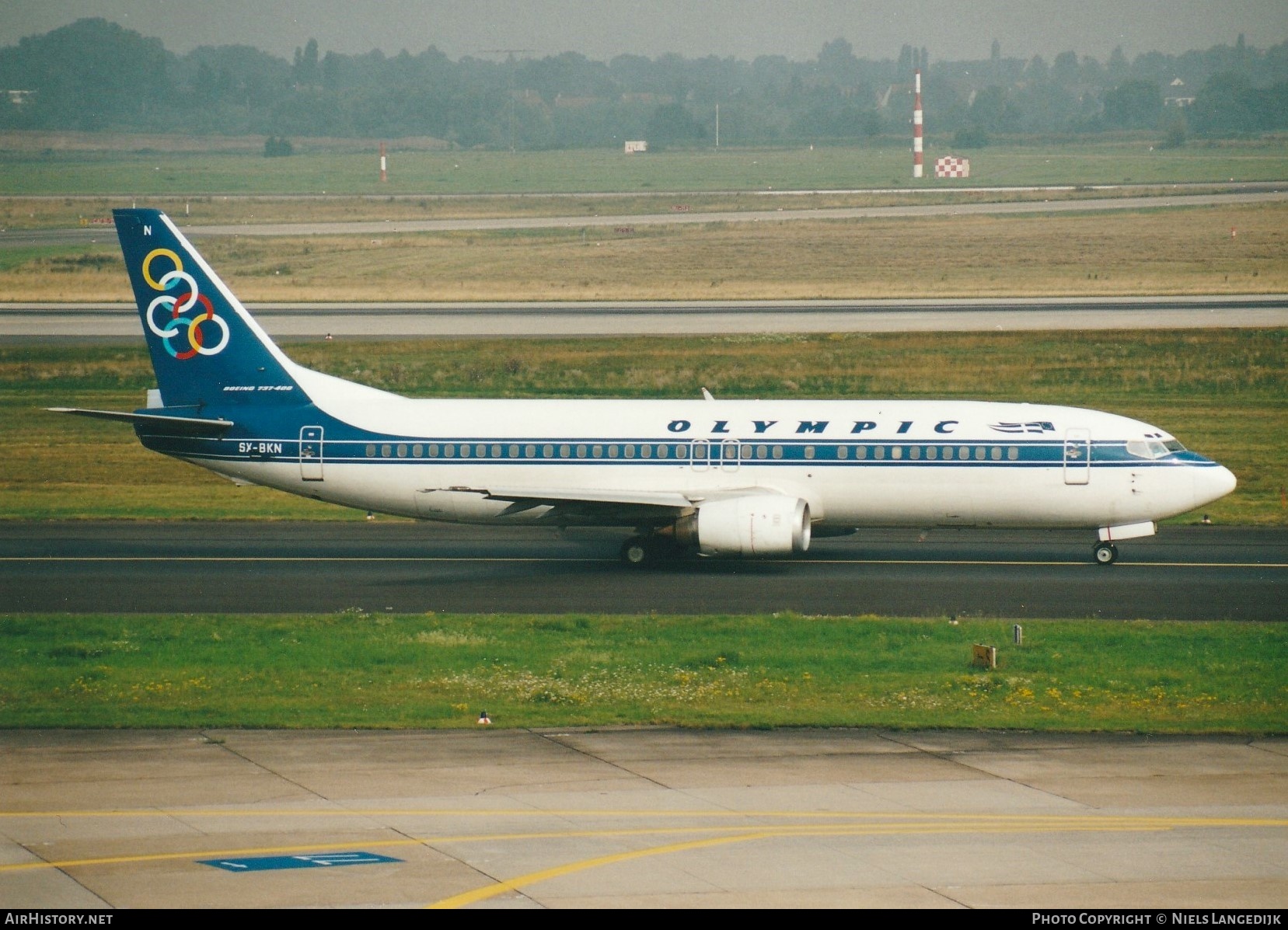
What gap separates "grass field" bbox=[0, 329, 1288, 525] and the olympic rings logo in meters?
7.38

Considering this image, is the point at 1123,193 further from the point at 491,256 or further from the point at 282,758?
the point at 282,758

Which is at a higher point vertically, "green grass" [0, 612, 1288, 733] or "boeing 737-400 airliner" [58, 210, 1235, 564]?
"boeing 737-400 airliner" [58, 210, 1235, 564]

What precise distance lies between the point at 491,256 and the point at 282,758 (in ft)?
329

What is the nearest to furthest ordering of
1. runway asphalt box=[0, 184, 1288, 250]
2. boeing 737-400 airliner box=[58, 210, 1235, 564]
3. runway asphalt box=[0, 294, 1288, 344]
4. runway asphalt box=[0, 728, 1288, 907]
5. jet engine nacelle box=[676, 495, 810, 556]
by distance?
runway asphalt box=[0, 728, 1288, 907], jet engine nacelle box=[676, 495, 810, 556], boeing 737-400 airliner box=[58, 210, 1235, 564], runway asphalt box=[0, 294, 1288, 344], runway asphalt box=[0, 184, 1288, 250]

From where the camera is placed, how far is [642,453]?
3838 cm

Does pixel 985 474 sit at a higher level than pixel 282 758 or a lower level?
higher

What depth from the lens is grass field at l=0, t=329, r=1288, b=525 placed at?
48.8 metres

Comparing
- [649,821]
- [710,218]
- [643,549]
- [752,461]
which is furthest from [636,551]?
[710,218]

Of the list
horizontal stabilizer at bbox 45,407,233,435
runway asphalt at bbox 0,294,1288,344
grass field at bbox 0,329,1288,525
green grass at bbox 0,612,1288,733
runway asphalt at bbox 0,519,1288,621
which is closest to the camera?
green grass at bbox 0,612,1288,733

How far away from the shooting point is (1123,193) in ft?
521

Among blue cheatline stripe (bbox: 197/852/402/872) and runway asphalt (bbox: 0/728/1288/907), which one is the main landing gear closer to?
runway asphalt (bbox: 0/728/1288/907)

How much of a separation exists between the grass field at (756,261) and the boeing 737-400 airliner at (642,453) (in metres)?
57.8

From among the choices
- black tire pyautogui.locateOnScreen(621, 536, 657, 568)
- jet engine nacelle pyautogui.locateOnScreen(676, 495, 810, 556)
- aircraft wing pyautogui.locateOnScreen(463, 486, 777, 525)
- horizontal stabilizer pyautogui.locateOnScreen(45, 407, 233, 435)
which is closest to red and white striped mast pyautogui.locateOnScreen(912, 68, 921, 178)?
black tire pyautogui.locateOnScreen(621, 536, 657, 568)
